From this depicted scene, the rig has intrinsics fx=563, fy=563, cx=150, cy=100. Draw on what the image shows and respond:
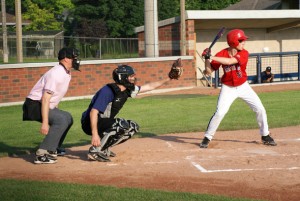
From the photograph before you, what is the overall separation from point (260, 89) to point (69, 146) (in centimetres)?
1242

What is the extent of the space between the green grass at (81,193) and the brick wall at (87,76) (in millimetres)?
11120

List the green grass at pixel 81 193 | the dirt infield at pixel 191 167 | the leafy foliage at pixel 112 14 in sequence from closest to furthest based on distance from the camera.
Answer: the green grass at pixel 81 193, the dirt infield at pixel 191 167, the leafy foliage at pixel 112 14

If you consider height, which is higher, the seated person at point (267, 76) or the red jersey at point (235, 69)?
the red jersey at point (235, 69)

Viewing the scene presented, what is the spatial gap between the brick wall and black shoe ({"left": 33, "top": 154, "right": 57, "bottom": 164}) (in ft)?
31.8

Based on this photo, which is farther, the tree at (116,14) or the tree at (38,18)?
the tree at (38,18)

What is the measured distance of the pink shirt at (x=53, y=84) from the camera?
7801 millimetres

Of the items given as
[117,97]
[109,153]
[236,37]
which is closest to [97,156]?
[109,153]

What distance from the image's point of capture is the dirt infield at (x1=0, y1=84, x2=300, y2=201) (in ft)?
21.6

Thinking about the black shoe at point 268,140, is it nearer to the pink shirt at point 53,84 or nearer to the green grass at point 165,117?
the green grass at point 165,117

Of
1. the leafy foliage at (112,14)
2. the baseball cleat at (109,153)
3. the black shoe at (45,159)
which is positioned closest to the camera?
the black shoe at (45,159)

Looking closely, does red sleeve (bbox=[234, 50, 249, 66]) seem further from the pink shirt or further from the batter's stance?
the pink shirt

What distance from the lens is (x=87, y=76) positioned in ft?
63.0

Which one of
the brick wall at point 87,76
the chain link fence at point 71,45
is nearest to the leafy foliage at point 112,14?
the chain link fence at point 71,45

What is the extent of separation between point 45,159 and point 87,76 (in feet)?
37.0
